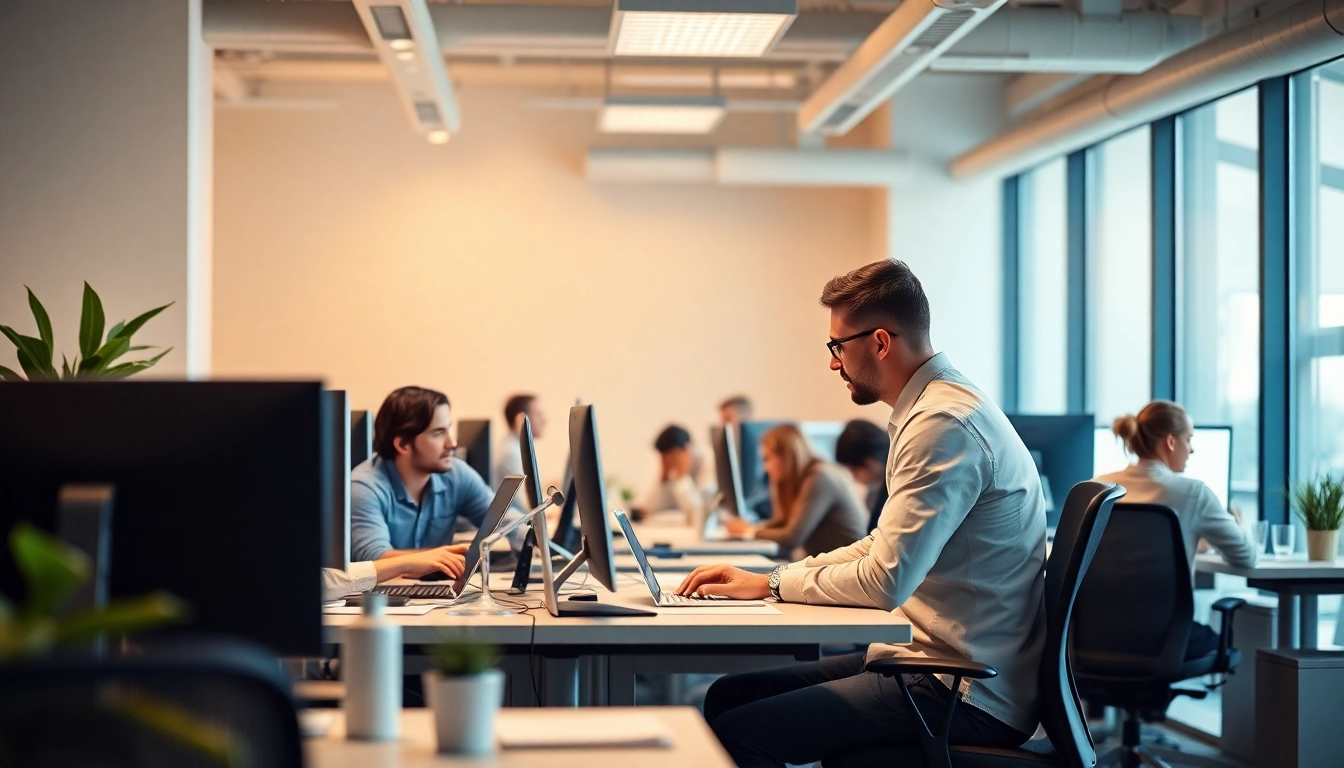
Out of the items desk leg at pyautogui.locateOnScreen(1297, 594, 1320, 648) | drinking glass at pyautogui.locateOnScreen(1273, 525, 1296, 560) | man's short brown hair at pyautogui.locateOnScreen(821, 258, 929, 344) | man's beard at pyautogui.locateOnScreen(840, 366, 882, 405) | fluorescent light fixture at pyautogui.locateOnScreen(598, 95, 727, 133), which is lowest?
desk leg at pyautogui.locateOnScreen(1297, 594, 1320, 648)

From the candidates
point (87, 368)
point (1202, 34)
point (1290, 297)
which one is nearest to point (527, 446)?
point (87, 368)

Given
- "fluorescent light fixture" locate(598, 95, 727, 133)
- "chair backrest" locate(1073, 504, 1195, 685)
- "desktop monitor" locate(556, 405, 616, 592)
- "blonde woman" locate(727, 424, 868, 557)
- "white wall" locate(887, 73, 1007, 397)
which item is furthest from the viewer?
"white wall" locate(887, 73, 1007, 397)

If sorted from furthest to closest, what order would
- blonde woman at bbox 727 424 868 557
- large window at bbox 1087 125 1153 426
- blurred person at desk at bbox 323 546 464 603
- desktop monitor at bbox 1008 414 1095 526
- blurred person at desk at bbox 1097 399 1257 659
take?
large window at bbox 1087 125 1153 426 < blonde woman at bbox 727 424 868 557 < desktop monitor at bbox 1008 414 1095 526 < blurred person at desk at bbox 1097 399 1257 659 < blurred person at desk at bbox 323 546 464 603

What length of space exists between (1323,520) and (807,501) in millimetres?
1870

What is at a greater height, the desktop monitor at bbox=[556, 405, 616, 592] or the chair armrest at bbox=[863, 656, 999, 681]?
the desktop monitor at bbox=[556, 405, 616, 592]

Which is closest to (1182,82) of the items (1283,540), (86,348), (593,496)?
(1283,540)

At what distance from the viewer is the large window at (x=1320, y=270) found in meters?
5.36

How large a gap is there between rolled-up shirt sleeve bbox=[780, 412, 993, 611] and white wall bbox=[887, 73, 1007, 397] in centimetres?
621

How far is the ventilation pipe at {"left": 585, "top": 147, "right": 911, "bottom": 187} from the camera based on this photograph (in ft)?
27.0

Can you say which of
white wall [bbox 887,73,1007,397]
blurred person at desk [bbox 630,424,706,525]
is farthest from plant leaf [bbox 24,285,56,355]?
white wall [bbox 887,73,1007,397]

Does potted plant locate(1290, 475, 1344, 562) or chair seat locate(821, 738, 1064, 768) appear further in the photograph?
potted plant locate(1290, 475, 1344, 562)

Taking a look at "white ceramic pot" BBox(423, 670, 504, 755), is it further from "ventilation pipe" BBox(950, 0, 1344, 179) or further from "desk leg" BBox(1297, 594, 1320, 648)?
"ventilation pipe" BBox(950, 0, 1344, 179)

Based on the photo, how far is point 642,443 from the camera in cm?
902

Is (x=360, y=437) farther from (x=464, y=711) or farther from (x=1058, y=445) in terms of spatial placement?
(x=464, y=711)
